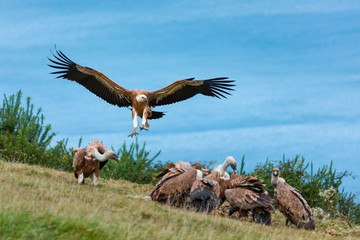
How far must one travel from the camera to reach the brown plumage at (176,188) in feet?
36.0

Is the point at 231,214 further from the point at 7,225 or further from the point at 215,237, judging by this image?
the point at 7,225

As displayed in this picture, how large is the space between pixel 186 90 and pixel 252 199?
18.5 ft

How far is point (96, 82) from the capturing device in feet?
51.4

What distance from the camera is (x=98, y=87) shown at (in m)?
15.8

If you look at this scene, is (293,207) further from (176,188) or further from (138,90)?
(138,90)

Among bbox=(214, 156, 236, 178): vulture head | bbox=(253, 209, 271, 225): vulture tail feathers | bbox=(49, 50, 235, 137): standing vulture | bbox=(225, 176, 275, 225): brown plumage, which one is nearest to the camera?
bbox=(225, 176, 275, 225): brown plumage

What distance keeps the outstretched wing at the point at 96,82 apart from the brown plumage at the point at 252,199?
5692mm

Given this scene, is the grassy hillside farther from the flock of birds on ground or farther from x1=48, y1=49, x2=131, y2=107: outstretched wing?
x1=48, y1=49, x2=131, y2=107: outstretched wing

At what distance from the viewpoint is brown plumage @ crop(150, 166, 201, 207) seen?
36.0ft

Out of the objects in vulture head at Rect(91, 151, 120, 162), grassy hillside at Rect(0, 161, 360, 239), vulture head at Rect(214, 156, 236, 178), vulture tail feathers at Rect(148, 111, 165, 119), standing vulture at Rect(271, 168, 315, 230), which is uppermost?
vulture tail feathers at Rect(148, 111, 165, 119)

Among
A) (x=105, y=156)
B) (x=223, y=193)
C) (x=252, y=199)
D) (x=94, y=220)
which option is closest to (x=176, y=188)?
(x=223, y=193)

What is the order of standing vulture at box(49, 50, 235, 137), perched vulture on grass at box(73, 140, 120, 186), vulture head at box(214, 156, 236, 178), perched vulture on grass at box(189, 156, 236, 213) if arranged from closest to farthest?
perched vulture on grass at box(189, 156, 236, 213)
vulture head at box(214, 156, 236, 178)
perched vulture on grass at box(73, 140, 120, 186)
standing vulture at box(49, 50, 235, 137)

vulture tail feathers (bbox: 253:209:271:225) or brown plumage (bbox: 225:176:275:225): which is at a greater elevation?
brown plumage (bbox: 225:176:275:225)

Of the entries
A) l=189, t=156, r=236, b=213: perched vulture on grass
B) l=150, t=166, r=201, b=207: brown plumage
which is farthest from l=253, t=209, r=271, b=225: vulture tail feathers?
l=150, t=166, r=201, b=207: brown plumage
